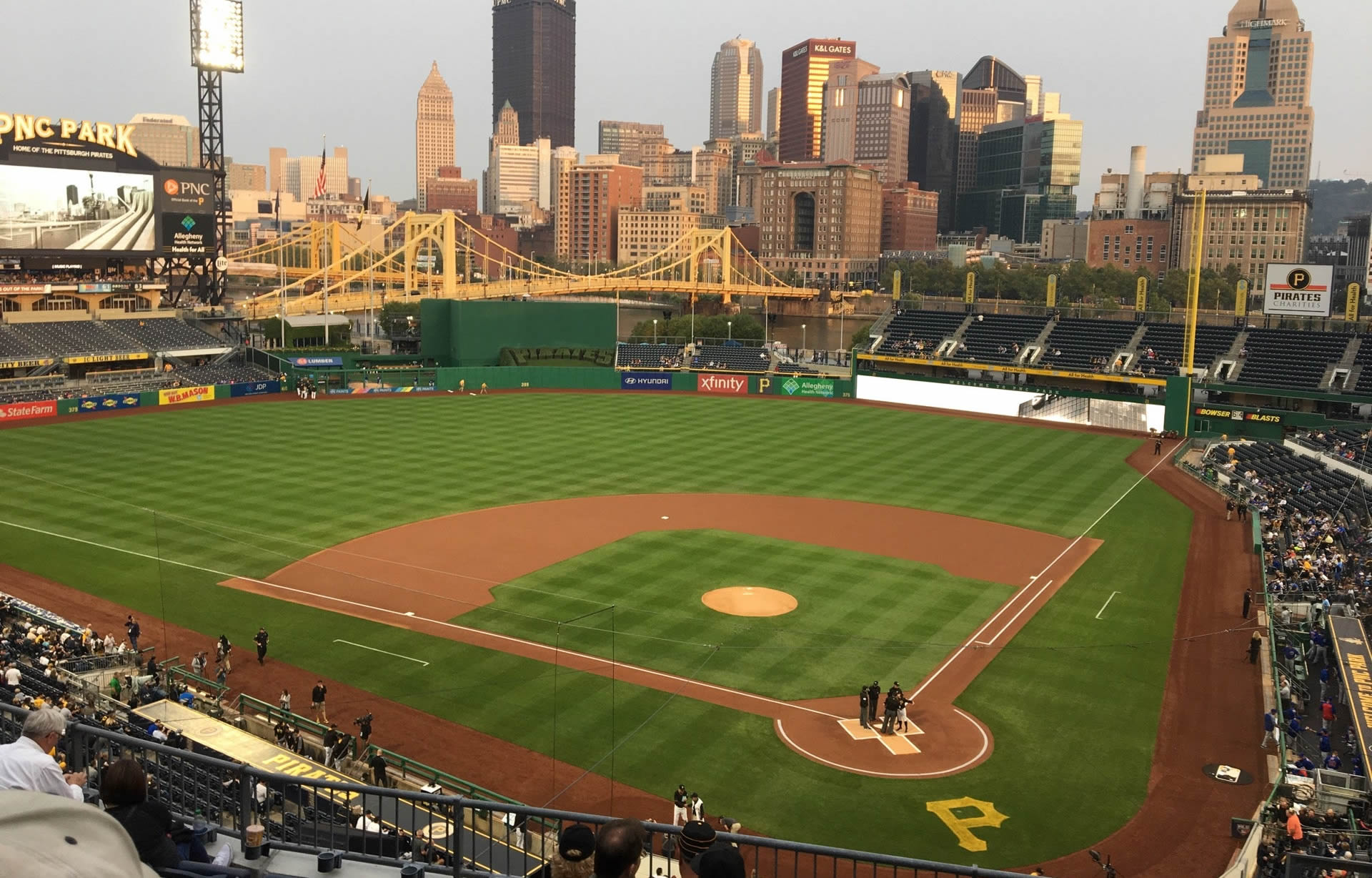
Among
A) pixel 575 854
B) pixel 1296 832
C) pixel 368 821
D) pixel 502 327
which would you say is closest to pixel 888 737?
pixel 1296 832

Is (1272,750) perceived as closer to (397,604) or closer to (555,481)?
(397,604)

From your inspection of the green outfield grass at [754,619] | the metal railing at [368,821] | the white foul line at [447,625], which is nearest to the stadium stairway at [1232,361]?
the green outfield grass at [754,619]

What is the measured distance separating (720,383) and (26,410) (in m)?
40.8

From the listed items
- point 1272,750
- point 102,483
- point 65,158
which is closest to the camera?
point 1272,750

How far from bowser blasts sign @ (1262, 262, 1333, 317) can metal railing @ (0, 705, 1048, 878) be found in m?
56.0

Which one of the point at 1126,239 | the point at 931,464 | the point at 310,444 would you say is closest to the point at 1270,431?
the point at 931,464

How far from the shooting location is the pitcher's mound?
28.0m

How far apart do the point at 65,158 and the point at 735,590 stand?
195 feet

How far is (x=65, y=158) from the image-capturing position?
68625mm

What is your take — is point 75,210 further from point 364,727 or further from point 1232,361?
point 1232,361

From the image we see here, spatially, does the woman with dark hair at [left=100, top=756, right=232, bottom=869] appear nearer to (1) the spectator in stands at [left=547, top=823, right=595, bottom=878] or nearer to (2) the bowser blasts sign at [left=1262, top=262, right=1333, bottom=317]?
(1) the spectator in stands at [left=547, top=823, right=595, bottom=878]

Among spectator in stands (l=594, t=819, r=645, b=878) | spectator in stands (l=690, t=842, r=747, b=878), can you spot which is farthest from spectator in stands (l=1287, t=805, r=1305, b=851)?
spectator in stands (l=594, t=819, r=645, b=878)

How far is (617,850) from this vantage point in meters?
4.88

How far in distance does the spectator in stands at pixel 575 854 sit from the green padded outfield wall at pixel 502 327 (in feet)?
234
